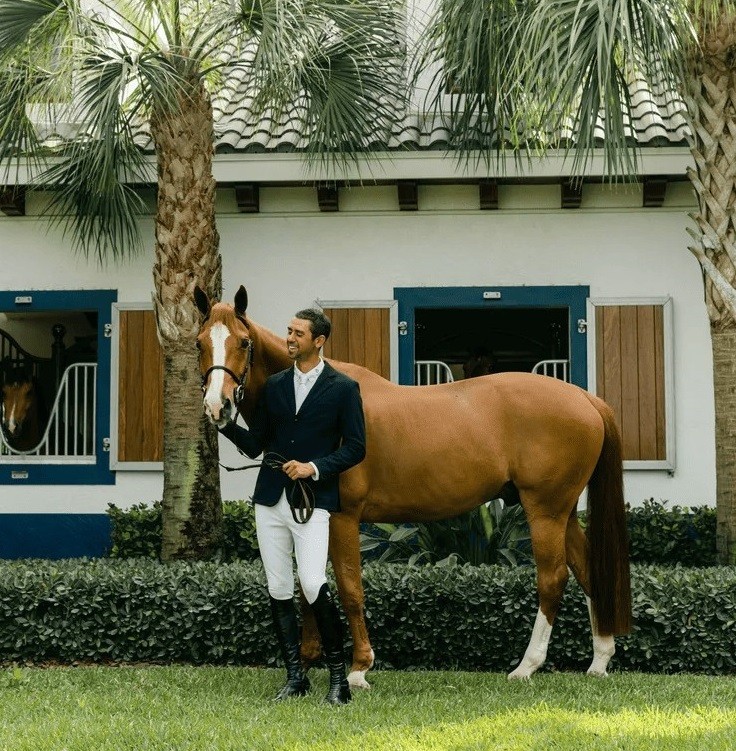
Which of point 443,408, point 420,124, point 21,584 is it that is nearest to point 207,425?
point 21,584

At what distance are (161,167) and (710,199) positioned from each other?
400 centimetres

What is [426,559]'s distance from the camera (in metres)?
7.48

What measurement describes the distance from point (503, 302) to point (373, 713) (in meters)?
5.40

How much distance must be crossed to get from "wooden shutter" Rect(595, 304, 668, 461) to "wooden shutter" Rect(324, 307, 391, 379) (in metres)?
1.92

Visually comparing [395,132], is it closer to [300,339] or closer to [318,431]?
[300,339]

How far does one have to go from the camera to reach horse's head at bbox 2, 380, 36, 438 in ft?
33.4

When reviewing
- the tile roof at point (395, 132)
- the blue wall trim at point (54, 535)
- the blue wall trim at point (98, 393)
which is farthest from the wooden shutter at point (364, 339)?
the blue wall trim at point (54, 535)

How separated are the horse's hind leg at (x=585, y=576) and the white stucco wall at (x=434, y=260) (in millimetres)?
3574

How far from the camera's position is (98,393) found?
9.68 metres

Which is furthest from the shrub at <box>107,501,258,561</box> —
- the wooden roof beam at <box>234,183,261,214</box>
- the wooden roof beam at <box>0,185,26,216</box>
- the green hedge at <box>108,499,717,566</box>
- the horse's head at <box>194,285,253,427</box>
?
the horse's head at <box>194,285,253,427</box>

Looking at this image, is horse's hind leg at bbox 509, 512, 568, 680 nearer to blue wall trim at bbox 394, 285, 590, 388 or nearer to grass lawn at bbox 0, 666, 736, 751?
grass lawn at bbox 0, 666, 736, 751

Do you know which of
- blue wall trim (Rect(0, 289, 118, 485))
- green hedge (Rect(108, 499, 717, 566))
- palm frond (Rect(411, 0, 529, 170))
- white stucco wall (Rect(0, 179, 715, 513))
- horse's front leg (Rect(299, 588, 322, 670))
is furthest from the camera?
blue wall trim (Rect(0, 289, 118, 485))

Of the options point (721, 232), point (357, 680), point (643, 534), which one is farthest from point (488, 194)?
point (357, 680)

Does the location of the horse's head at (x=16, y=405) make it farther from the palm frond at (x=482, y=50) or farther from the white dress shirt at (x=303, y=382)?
the white dress shirt at (x=303, y=382)
